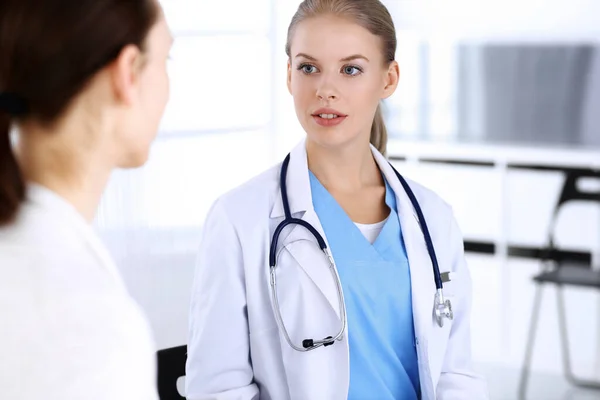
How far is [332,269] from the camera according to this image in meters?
1.33

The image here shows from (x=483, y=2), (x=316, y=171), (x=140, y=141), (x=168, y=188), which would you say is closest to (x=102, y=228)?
(x=168, y=188)

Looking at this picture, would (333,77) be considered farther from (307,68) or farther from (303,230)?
(303,230)

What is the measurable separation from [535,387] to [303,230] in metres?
2.18

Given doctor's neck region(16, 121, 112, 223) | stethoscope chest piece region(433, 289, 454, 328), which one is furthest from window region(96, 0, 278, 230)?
doctor's neck region(16, 121, 112, 223)

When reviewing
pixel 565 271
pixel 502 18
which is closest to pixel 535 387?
pixel 565 271

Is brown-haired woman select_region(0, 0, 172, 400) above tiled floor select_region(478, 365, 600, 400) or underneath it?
above

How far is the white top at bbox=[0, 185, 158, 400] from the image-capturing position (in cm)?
63

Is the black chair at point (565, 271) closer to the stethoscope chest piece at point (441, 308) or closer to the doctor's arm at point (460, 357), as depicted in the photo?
the doctor's arm at point (460, 357)

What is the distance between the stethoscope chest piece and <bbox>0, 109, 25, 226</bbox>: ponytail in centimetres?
85

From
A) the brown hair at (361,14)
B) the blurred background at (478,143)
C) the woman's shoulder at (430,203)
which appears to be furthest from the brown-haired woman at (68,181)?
the blurred background at (478,143)

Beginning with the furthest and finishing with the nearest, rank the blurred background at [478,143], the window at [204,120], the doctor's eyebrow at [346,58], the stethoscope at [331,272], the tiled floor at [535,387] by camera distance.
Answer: the tiled floor at [535,387], the blurred background at [478,143], the window at [204,120], the doctor's eyebrow at [346,58], the stethoscope at [331,272]

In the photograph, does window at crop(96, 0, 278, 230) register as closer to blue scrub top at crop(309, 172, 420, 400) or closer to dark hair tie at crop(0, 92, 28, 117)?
blue scrub top at crop(309, 172, 420, 400)

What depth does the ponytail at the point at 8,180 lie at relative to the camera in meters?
0.67

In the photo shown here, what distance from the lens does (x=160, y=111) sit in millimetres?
803
